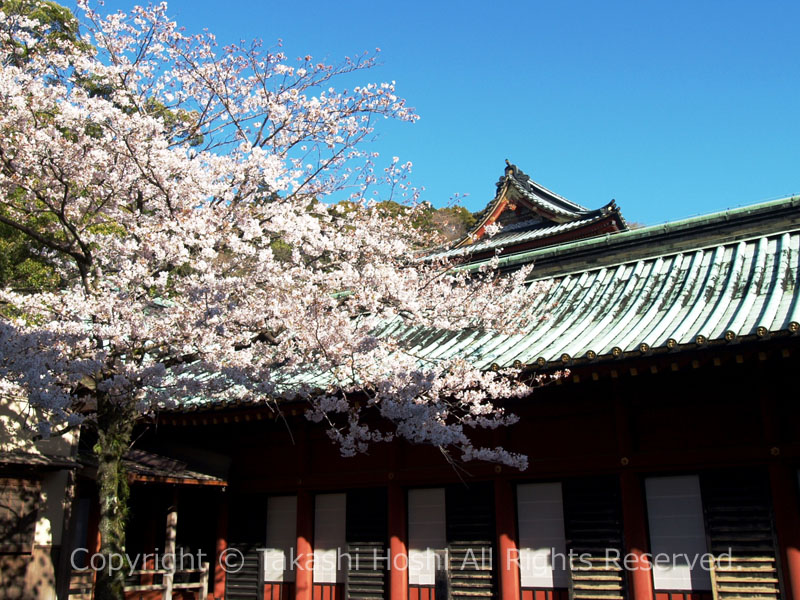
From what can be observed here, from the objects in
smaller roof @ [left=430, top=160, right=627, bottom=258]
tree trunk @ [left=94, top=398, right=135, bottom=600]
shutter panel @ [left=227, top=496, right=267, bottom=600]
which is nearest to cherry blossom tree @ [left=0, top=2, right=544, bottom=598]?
tree trunk @ [left=94, top=398, right=135, bottom=600]

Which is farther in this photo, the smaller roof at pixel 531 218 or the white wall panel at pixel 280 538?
the smaller roof at pixel 531 218

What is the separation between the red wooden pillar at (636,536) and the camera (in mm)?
9578

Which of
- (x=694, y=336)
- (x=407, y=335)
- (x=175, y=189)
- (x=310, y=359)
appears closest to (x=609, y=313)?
(x=694, y=336)

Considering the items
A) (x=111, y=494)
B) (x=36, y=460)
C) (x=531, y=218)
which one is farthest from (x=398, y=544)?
(x=531, y=218)

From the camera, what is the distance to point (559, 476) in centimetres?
1064

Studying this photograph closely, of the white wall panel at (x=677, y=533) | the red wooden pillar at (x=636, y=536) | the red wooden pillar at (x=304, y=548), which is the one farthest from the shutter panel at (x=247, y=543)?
the white wall panel at (x=677, y=533)

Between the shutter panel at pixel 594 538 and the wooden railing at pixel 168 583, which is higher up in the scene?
the shutter panel at pixel 594 538

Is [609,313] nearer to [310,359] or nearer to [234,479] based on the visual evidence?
[310,359]

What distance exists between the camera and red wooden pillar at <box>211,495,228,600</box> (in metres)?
13.5

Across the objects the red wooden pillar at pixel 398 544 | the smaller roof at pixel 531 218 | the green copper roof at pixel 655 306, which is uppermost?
the smaller roof at pixel 531 218

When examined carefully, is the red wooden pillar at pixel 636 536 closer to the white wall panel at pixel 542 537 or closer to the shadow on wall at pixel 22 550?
the white wall panel at pixel 542 537

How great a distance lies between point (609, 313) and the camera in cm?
1126

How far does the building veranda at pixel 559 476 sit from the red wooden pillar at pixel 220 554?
0.04m

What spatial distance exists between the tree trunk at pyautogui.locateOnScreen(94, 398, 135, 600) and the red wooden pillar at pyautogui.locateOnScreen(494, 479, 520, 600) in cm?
529
